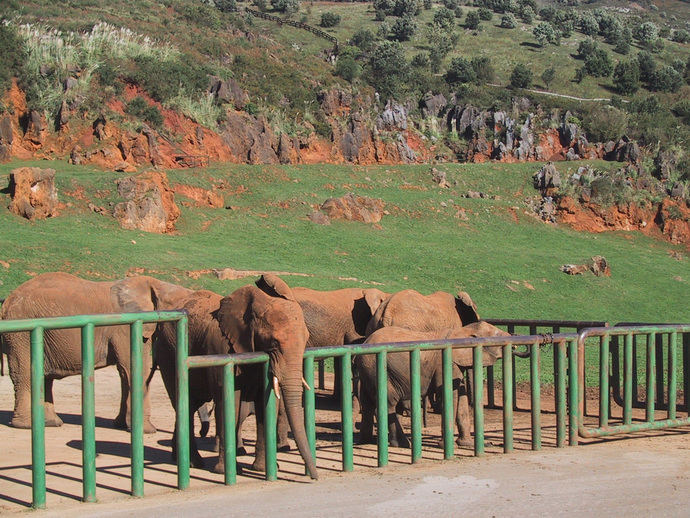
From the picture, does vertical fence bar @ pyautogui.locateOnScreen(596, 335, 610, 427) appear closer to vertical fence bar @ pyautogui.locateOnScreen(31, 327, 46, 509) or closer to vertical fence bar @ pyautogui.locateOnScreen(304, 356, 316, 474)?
vertical fence bar @ pyautogui.locateOnScreen(304, 356, 316, 474)

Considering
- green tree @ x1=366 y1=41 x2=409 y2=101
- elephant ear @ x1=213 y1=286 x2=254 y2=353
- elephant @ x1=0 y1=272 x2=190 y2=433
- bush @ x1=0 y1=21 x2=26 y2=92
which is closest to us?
elephant ear @ x1=213 y1=286 x2=254 y2=353

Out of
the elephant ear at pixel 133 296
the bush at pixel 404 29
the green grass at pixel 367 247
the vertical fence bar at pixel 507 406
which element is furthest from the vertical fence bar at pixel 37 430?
the bush at pixel 404 29

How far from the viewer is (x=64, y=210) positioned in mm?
35969

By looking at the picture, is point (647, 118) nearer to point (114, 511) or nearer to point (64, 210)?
point (64, 210)

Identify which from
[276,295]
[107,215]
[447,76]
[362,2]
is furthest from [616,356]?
[362,2]

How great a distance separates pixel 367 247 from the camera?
38.9 meters

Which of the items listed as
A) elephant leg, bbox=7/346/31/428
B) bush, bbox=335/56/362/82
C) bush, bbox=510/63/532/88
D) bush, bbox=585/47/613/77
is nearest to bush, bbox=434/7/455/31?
bush, bbox=585/47/613/77

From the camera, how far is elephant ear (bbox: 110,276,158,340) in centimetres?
1320

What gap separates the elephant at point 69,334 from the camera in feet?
41.3

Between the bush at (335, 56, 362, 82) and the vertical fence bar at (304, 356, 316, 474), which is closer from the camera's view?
the vertical fence bar at (304, 356, 316, 474)

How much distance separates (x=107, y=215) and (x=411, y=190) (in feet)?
63.6

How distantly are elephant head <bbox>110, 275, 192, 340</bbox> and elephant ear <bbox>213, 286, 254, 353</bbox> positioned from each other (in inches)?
143

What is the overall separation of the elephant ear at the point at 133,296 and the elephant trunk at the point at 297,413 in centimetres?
502

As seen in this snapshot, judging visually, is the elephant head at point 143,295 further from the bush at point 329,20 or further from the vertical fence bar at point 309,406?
the bush at point 329,20
